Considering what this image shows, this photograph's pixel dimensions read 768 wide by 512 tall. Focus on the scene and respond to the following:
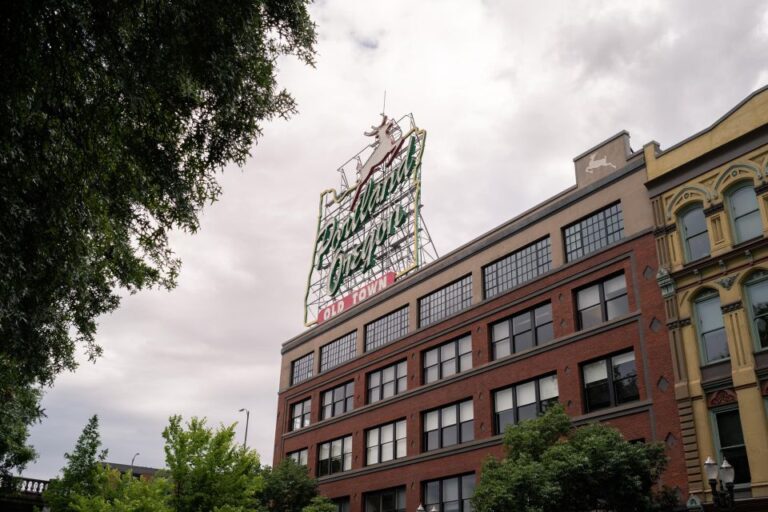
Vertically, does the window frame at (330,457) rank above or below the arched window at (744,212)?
below

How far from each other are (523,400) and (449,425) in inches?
224

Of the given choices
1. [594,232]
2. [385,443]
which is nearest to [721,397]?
[594,232]

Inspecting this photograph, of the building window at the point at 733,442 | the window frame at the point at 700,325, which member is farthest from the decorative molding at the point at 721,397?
the window frame at the point at 700,325

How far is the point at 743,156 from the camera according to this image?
27703 millimetres

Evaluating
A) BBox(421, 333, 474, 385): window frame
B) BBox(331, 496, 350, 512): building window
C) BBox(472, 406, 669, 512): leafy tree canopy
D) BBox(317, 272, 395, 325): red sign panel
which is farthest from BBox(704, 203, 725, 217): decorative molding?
BBox(331, 496, 350, 512): building window

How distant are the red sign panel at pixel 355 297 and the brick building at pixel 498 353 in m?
0.70

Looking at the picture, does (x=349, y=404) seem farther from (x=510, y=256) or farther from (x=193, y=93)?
(x=193, y=93)

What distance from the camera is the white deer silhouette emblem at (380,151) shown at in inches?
2122

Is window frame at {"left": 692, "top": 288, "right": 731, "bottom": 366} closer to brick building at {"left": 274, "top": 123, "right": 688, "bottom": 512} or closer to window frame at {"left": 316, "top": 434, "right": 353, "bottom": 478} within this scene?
brick building at {"left": 274, "top": 123, "right": 688, "bottom": 512}

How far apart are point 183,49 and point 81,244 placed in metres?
4.79

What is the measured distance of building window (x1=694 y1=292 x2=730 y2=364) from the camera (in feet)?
87.8

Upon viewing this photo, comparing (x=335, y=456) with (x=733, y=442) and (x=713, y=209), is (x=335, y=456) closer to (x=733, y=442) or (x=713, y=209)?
(x=733, y=442)

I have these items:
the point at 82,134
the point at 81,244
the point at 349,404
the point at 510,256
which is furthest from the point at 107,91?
the point at 349,404

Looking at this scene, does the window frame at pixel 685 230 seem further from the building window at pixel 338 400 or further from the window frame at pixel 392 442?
the building window at pixel 338 400
